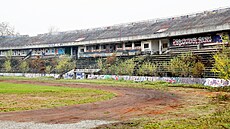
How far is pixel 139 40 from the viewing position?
232 feet

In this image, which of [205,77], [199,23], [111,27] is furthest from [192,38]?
[111,27]

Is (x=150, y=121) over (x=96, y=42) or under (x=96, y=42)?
under

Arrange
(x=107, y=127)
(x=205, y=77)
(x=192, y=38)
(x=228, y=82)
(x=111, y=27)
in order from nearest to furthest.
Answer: (x=107, y=127) < (x=228, y=82) < (x=205, y=77) < (x=192, y=38) < (x=111, y=27)

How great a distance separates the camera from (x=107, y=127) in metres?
14.6

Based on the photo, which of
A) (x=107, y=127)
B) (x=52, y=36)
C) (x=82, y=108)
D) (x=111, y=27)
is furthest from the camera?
(x=52, y=36)

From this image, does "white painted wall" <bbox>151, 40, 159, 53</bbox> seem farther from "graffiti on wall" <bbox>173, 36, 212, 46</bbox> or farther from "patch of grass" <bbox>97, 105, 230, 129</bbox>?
"patch of grass" <bbox>97, 105, 230, 129</bbox>

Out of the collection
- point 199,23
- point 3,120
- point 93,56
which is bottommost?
point 3,120

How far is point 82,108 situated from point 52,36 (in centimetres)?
8553

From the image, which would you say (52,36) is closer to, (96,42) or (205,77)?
(96,42)

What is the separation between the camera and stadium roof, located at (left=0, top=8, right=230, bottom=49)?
5831 centimetres

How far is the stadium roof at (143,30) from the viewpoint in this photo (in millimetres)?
58312

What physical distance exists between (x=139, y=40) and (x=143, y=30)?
4563 millimetres

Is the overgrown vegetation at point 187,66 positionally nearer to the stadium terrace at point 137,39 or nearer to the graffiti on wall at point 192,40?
the stadium terrace at point 137,39

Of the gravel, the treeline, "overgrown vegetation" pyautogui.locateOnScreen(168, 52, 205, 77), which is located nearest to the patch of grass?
the gravel
